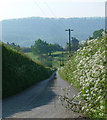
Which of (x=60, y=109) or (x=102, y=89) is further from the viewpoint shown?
(x=60, y=109)

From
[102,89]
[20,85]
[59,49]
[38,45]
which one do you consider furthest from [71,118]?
[59,49]

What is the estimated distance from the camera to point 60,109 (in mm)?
8586

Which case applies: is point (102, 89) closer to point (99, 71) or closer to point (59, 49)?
point (99, 71)

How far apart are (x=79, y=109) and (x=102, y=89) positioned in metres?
1.57

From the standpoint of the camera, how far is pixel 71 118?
7094mm

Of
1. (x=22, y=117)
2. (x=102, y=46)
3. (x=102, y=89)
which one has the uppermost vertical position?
(x=102, y=46)

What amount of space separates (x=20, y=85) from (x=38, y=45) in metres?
59.3

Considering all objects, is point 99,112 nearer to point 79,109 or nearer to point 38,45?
point 79,109

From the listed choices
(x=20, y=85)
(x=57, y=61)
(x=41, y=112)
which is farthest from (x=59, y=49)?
(x=41, y=112)

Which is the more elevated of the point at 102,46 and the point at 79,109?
the point at 102,46

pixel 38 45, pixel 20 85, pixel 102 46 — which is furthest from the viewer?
pixel 38 45

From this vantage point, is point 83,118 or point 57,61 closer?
point 83,118

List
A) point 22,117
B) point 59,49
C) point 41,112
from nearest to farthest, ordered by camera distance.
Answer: point 22,117
point 41,112
point 59,49

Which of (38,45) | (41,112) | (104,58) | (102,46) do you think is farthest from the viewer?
(38,45)
